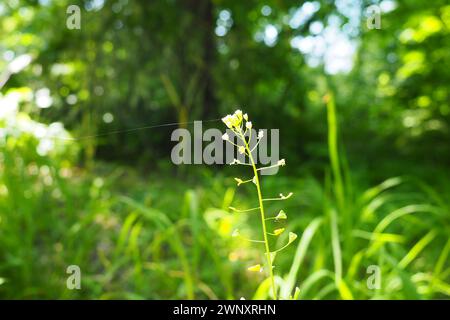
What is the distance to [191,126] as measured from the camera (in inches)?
101

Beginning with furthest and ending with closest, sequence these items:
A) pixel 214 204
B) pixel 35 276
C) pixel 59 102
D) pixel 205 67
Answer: pixel 205 67, pixel 59 102, pixel 214 204, pixel 35 276

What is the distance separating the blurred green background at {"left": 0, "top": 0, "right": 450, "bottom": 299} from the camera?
1828 mm

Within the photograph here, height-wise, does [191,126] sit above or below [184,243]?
above

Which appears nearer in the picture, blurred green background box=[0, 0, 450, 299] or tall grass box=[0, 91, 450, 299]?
tall grass box=[0, 91, 450, 299]

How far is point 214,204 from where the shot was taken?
89.9 inches

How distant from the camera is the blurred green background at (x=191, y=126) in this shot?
1.83 metres

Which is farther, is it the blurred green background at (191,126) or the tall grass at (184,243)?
the blurred green background at (191,126)

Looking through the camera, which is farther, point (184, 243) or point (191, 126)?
point (191, 126)

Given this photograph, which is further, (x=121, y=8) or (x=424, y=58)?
(x=424, y=58)
